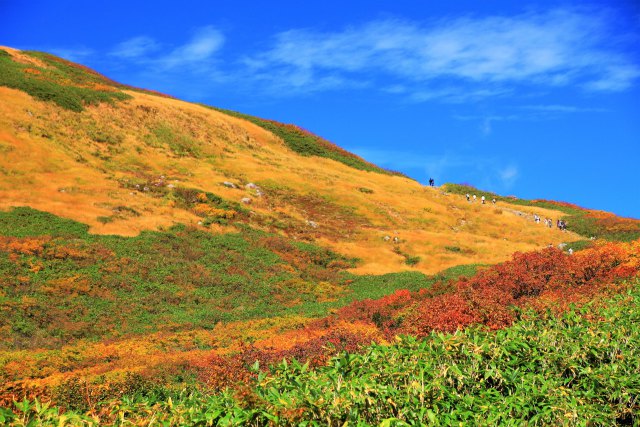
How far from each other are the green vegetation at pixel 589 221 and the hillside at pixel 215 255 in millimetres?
497

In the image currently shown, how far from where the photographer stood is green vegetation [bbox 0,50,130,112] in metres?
61.8

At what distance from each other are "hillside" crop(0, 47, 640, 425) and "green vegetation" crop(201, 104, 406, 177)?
0.52m

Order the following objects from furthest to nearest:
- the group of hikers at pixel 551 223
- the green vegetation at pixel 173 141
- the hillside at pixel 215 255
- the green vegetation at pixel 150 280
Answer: the group of hikers at pixel 551 223 < the green vegetation at pixel 173 141 < the green vegetation at pixel 150 280 < the hillside at pixel 215 255

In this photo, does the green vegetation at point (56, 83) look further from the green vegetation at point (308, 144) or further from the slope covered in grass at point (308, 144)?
the slope covered in grass at point (308, 144)

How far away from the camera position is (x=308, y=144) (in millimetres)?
86688

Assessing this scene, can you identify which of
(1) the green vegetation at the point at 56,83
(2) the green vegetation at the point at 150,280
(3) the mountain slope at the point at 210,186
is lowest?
(2) the green vegetation at the point at 150,280

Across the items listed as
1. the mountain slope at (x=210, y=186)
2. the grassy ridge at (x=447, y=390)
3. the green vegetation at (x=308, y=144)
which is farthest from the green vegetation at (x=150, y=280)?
the green vegetation at (x=308, y=144)

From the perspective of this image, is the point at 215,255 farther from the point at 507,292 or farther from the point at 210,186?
the point at 507,292

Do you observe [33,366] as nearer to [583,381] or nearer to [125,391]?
[125,391]

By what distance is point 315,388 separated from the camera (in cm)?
783

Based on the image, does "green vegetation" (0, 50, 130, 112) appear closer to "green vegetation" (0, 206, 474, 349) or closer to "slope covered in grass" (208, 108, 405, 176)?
"slope covered in grass" (208, 108, 405, 176)

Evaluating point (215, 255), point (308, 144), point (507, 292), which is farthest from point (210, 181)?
point (507, 292)

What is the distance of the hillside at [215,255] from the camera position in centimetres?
1627

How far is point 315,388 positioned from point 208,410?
4.95 ft
